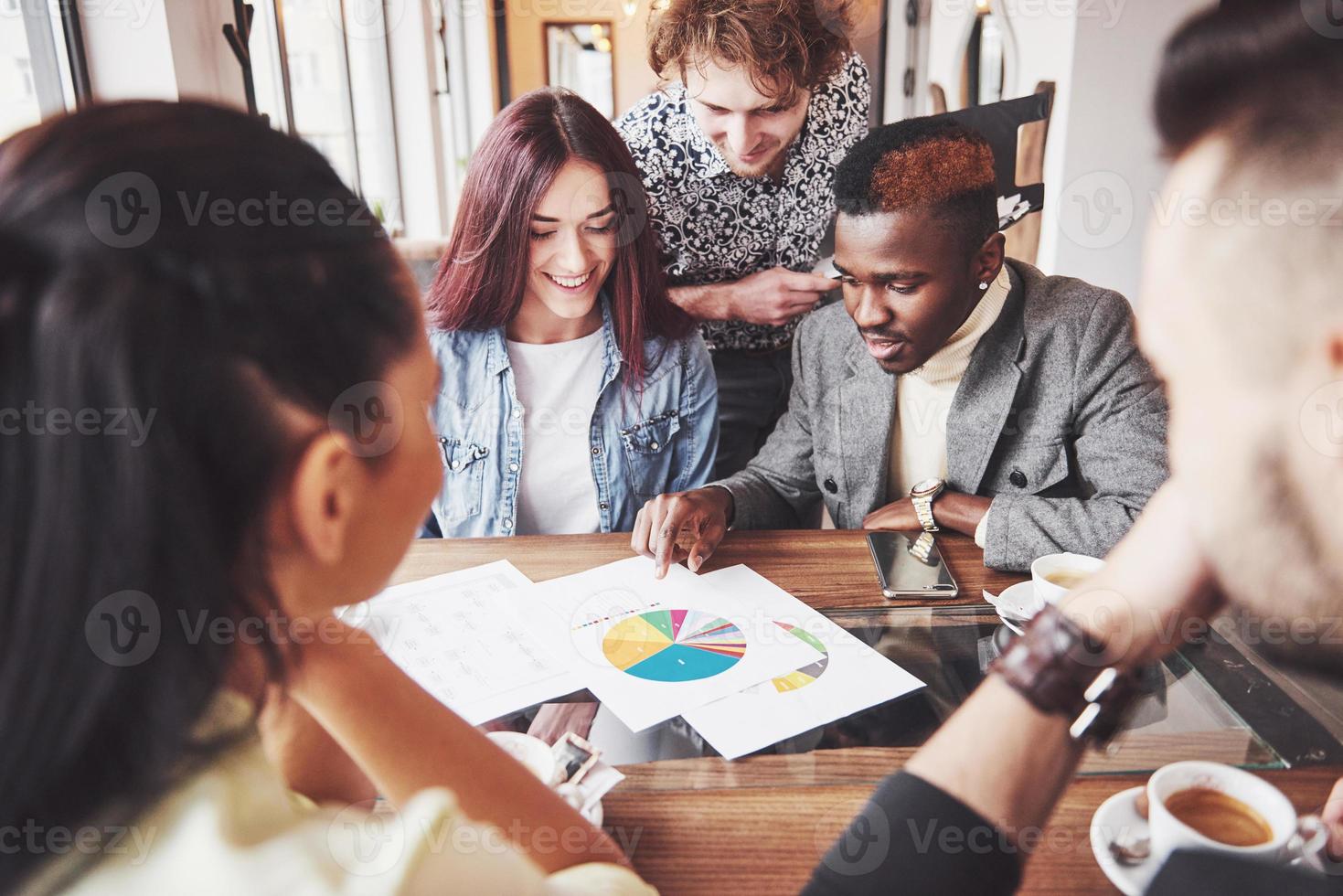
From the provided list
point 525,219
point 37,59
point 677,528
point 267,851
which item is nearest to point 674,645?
point 677,528

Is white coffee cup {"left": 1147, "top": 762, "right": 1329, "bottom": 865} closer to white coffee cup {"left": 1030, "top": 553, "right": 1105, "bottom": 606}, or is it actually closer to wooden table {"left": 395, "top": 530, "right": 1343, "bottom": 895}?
wooden table {"left": 395, "top": 530, "right": 1343, "bottom": 895}

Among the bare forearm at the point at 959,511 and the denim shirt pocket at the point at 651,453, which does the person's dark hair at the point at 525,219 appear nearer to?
the denim shirt pocket at the point at 651,453

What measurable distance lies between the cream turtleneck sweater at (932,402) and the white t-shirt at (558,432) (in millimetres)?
564

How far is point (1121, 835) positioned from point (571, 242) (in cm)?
122

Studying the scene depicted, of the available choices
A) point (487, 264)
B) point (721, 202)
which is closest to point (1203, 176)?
point (487, 264)

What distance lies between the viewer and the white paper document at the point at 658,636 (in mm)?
961

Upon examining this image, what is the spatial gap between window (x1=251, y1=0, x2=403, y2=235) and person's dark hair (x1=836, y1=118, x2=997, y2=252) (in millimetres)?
1654

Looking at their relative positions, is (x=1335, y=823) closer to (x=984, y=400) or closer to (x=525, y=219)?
(x=984, y=400)

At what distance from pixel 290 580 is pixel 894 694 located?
64 centimetres

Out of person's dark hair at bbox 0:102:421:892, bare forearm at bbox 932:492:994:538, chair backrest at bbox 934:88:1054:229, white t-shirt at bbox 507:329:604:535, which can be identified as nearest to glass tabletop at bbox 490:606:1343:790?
bare forearm at bbox 932:492:994:538

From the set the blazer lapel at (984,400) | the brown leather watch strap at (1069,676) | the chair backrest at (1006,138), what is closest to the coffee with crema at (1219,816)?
the brown leather watch strap at (1069,676)

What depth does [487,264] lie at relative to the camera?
1601 millimetres

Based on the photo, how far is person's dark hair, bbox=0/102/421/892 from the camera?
44 cm

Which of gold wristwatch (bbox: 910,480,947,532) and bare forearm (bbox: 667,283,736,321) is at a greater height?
bare forearm (bbox: 667,283,736,321)
